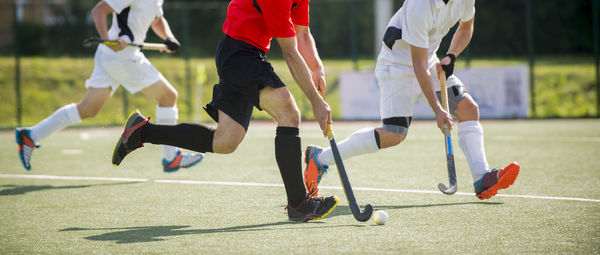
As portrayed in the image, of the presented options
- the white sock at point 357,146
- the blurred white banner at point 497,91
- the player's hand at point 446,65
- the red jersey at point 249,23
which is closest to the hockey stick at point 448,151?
the player's hand at point 446,65

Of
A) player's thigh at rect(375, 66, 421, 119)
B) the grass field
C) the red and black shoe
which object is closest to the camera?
the grass field

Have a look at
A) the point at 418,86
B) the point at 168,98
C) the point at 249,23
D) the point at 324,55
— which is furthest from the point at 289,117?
the point at 324,55

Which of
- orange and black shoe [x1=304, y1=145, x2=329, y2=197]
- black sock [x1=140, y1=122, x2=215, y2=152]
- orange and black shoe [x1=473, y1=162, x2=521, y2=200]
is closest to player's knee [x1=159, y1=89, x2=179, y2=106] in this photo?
orange and black shoe [x1=304, y1=145, x2=329, y2=197]

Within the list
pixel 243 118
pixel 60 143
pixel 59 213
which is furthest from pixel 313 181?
pixel 60 143

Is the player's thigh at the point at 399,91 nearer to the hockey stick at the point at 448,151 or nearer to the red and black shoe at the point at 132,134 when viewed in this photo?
the hockey stick at the point at 448,151

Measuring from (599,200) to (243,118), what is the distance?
7.70ft

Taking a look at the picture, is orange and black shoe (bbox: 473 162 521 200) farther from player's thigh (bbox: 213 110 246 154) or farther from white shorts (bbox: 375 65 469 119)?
player's thigh (bbox: 213 110 246 154)

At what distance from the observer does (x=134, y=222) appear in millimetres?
4219

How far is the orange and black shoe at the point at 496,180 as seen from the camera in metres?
4.26

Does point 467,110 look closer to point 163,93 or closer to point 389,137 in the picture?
point 389,137

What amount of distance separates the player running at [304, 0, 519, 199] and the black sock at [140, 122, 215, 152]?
27.7 inches

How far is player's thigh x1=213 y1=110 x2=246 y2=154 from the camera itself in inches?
163

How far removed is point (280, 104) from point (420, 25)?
1016 mm

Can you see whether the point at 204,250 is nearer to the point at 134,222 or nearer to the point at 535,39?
the point at 134,222
